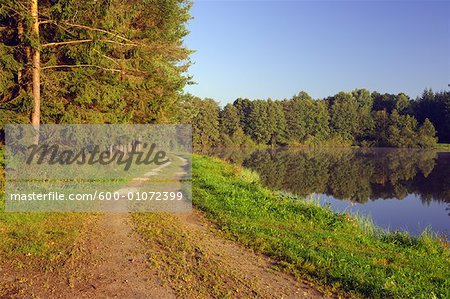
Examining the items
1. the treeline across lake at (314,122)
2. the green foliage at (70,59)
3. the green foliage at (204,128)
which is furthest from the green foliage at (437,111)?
the green foliage at (70,59)

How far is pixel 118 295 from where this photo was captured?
6016 mm

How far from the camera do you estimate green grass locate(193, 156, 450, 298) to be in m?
6.82

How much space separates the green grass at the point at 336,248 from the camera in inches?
268

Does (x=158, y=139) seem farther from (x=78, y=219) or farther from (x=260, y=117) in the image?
(x=260, y=117)

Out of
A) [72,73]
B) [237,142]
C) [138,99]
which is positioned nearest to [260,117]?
[237,142]

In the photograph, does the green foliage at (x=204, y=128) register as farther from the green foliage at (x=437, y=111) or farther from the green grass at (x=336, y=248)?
the green grass at (x=336, y=248)

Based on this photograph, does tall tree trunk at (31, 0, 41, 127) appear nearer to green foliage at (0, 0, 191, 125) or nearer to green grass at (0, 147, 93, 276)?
green foliage at (0, 0, 191, 125)

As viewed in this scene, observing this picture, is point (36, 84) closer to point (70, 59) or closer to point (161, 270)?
point (70, 59)

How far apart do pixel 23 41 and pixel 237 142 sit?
9012 centimetres

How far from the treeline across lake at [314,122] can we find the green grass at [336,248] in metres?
85.1

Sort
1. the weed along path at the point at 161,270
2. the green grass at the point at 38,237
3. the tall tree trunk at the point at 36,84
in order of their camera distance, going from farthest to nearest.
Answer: the tall tree trunk at the point at 36,84
the green grass at the point at 38,237
the weed along path at the point at 161,270

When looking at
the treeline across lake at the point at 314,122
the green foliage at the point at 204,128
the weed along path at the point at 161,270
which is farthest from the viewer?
the treeline across lake at the point at 314,122

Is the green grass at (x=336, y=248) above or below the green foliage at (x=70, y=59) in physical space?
below

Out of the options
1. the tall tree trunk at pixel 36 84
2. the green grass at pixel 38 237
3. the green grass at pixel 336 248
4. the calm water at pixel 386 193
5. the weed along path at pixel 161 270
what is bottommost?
the calm water at pixel 386 193
